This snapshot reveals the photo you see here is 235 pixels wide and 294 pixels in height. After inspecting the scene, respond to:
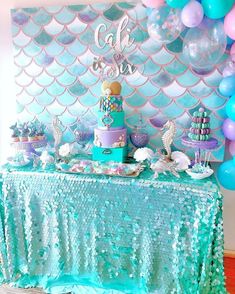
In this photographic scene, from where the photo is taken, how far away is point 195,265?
1585 mm

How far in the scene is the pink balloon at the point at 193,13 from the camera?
4.84 ft

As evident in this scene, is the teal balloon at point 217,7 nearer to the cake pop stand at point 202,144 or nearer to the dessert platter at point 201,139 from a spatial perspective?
the dessert platter at point 201,139

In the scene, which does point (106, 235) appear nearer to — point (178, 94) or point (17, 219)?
point (17, 219)

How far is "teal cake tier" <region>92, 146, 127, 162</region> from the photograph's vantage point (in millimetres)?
1800

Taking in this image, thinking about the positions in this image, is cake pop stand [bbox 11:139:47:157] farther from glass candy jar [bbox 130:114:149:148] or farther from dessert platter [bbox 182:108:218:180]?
dessert platter [bbox 182:108:218:180]

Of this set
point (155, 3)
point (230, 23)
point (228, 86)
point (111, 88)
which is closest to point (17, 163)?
point (111, 88)

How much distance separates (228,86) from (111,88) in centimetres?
66

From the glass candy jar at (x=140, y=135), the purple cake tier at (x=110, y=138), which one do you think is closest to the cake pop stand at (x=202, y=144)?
the glass candy jar at (x=140, y=135)

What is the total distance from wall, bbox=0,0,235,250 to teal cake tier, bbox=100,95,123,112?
0.73 m

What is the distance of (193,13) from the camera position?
57.9 inches

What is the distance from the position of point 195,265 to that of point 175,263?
0.11m

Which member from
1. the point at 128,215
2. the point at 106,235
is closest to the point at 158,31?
the point at 128,215

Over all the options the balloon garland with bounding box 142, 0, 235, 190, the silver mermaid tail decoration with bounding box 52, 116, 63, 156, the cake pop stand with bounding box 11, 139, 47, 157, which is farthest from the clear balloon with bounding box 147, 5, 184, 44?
the cake pop stand with bounding box 11, 139, 47, 157

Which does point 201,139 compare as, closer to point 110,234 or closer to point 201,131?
point 201,131
